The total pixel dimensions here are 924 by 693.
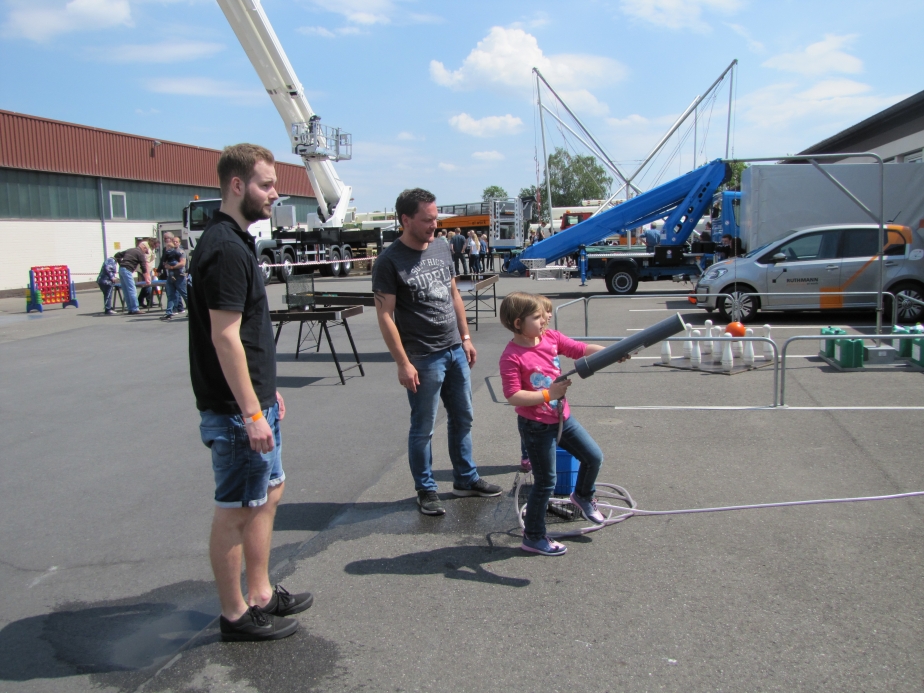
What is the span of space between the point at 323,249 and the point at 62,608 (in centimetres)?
2617

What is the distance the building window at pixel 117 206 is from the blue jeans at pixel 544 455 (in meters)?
32.1

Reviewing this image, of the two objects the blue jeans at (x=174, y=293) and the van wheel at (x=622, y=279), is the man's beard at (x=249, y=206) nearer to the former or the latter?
the blue jeans at (x=174, y=293)

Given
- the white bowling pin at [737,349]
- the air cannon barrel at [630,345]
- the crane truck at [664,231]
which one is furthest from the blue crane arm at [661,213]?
the air cannon barrel at [630,345]

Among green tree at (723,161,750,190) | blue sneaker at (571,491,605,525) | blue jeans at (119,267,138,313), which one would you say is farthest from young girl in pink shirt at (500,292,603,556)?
blue jeans at (119,267,138,313)

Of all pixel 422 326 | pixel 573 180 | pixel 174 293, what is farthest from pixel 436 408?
pixel 573 180

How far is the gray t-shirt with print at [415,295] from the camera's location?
4344 millimetres

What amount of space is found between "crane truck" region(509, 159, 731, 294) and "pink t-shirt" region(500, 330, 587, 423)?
15.2 metres

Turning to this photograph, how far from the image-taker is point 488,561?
151 inches

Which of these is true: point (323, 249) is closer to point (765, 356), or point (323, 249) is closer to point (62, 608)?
point (765, 356)

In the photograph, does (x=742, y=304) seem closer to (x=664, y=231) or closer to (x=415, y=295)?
(x=664, y=231)

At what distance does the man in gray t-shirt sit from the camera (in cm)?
431

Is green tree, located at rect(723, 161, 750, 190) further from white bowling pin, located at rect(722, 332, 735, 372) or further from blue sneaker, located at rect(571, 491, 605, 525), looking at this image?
blue sneaker, located at rect(571, 491, 605, 525)

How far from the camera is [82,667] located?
2.99 metres

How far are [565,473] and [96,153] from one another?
3177cm
